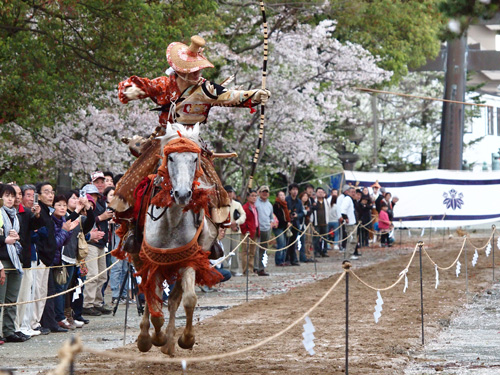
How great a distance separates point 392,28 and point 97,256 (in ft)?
71.7

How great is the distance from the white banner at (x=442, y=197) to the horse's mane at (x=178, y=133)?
20003 millimetres

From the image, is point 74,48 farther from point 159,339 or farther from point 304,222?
point 159,339

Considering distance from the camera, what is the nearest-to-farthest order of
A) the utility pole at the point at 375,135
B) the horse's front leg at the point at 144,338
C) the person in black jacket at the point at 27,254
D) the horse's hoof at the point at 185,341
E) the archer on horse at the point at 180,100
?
the horse's hoof at the point at 185,341 → the horse's front leg at the point at 144,338 → the archer on horse at the point at 180,100 → the person in black jacket at the point at 27,254 → the utility pole at the point at 375,135

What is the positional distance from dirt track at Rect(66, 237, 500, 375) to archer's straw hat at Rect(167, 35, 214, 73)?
10.2ft

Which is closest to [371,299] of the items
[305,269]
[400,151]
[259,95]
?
[259,95]

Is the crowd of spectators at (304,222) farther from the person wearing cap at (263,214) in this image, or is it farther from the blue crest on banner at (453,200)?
the blue crest on banner at (453,200)

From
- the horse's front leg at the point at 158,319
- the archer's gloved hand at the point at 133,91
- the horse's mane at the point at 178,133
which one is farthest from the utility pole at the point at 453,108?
the horse's front leg at the point at 158,319

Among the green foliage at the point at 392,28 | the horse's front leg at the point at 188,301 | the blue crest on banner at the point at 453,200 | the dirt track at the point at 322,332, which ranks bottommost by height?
the dirt track at the point at 322,332

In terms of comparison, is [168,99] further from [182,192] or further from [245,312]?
[245,312]

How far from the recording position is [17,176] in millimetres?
23016

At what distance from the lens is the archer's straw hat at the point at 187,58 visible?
9.97 m

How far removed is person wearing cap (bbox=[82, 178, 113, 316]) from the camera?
13471 millimetres

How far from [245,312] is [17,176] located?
36.9 ft

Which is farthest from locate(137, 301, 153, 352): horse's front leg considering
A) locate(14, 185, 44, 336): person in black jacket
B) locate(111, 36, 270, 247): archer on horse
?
locate(14, 185, 44, 336): person in black jacket
